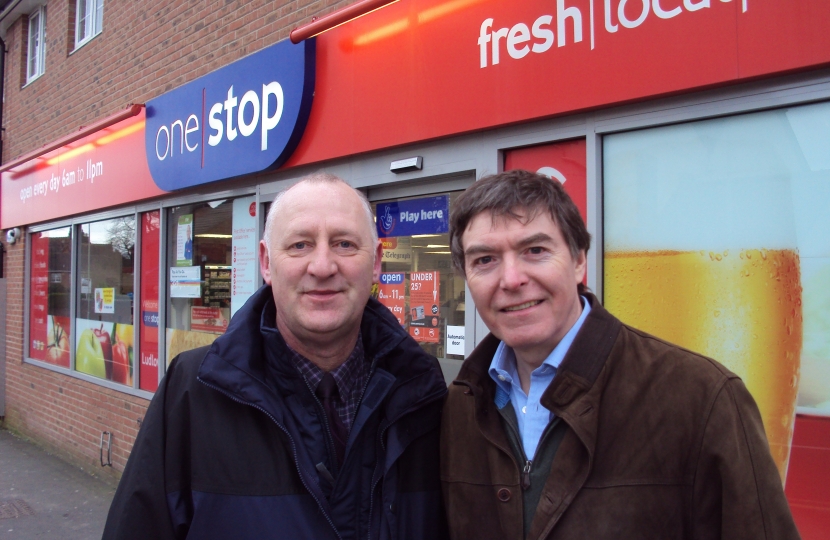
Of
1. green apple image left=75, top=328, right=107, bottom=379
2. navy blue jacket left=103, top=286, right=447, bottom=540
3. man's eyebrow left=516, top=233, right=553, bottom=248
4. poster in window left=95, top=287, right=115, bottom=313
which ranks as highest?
man's eyebrow left=516, top=233, right=553, bottom=248

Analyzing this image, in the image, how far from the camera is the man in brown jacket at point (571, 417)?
55.4 inches

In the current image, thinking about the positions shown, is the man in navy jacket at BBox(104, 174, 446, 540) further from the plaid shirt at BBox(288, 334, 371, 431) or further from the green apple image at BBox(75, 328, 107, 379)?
the green apple image at BBox(75, 328, 107, 379)

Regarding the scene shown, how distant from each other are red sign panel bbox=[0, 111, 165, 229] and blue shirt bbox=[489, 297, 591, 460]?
209 inches

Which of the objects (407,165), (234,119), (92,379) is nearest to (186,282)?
(234,119)

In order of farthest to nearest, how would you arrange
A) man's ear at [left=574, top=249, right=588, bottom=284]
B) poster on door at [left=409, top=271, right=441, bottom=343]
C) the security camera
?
the security camera → poster on door at [left=409, top=271, right=441, bottom=343] → man's ear at [left=574, top=249, right=588, bottom=284]

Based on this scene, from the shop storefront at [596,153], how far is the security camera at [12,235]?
505cm

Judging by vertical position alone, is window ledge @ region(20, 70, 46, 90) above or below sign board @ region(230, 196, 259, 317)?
above

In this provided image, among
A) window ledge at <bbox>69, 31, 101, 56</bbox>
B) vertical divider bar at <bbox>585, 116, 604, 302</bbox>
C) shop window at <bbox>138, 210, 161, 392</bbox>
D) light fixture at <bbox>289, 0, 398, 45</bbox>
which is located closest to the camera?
vertical divider bar at <bbox>585, 116, 604, 302</bbox>

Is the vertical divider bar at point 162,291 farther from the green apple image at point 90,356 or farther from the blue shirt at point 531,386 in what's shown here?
the blue shirt at point 531,386

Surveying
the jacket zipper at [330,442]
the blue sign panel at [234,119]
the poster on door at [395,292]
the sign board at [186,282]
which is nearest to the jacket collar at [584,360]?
the jacket zipper at [330,442]

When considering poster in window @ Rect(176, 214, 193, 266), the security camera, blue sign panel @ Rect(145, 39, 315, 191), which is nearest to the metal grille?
poster in window @ Rect(176, 214, 193, 266)

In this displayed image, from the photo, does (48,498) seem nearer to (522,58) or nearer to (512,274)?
(522,58)

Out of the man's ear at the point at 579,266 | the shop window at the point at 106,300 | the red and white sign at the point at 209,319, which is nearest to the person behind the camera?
the man's ear at the point at 579,266

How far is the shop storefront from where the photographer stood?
2611mm
